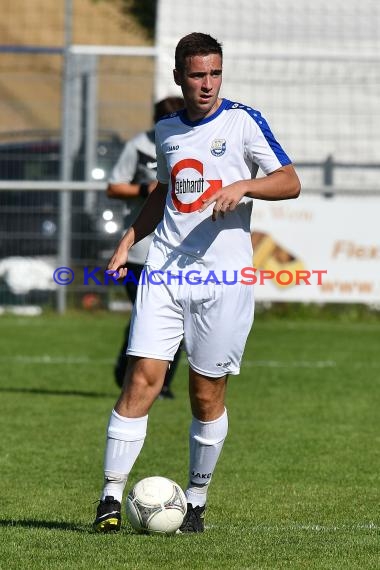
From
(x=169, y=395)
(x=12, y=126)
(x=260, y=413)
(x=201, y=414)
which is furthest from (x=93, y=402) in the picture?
(x=12, y=126)

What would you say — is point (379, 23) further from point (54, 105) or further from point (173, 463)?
point (173, 463)

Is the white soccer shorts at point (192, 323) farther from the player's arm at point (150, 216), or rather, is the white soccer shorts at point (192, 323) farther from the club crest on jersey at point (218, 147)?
the club crest on jersey at point (218, 147)

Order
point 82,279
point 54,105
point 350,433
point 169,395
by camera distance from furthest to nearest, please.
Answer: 1. point 54,105
2. point 82,279
3. point 169,395
4. point 350,433

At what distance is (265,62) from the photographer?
19.4 meters

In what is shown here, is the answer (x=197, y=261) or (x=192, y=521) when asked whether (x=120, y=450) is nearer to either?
(x=192, y=521)

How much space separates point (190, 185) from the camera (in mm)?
5855

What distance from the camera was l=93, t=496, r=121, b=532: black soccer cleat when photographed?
5.74m

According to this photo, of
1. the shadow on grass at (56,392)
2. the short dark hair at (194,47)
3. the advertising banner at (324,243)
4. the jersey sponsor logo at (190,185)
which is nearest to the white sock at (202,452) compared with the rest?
the jersey sponsor logo at (190,185)

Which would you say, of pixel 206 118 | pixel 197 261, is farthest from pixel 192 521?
pixel 206 118

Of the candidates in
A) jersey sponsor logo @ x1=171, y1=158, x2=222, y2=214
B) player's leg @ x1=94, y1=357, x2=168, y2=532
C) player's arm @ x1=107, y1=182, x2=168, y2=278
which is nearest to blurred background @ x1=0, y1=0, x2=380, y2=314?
player's arm @ x1=107, y1=182, x2=168, y2=278

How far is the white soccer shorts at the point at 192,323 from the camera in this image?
5832mm

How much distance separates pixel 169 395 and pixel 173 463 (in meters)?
3.05

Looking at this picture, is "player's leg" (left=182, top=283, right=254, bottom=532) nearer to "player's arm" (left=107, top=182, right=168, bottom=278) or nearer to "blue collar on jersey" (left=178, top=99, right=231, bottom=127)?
"player's arm" (left=107, top=182, right=168, bottom=278)

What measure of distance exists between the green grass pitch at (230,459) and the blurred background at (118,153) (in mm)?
1706
